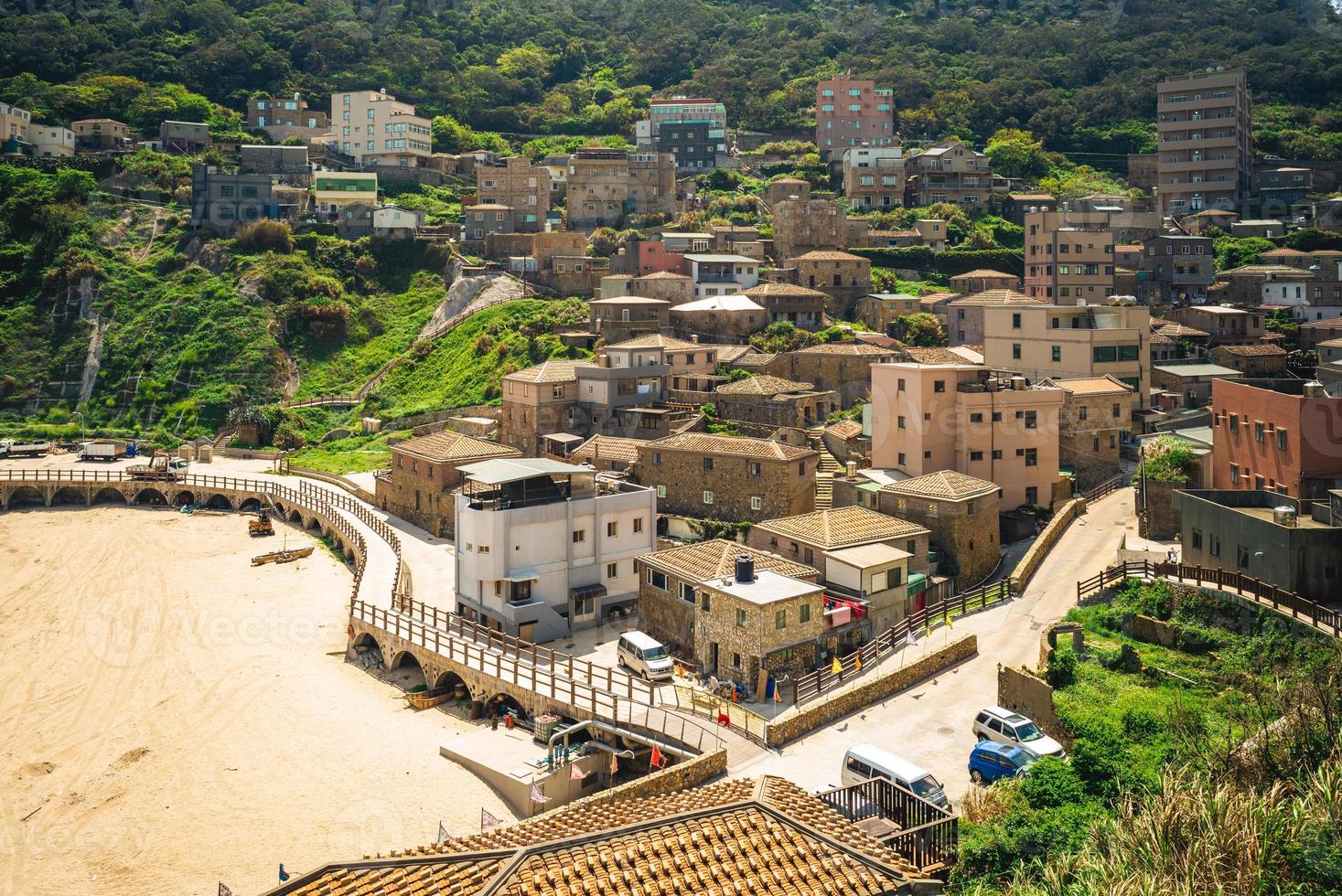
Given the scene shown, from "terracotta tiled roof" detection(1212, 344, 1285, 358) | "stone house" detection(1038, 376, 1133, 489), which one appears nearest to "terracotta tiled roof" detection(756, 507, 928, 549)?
"stone house" detection(1038, 376, 1133, 489)

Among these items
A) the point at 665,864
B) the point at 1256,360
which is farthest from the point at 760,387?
the point at 665,864

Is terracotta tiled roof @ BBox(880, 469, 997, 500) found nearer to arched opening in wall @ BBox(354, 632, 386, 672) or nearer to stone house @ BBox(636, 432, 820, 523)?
stone house @ BBox(636, 432, 820, 523)

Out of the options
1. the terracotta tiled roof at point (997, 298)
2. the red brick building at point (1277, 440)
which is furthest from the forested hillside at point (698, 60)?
the red brick building at point (1277, 440)

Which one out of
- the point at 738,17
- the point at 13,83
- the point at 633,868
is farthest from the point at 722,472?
the point at 738,17

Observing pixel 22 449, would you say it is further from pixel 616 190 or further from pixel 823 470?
pixel 823 470

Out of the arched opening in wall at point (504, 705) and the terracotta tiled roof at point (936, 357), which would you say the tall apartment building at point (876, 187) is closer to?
the terracotta tiled roof at point (936, 357)

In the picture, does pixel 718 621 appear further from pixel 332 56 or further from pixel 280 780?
pixel 332 56
